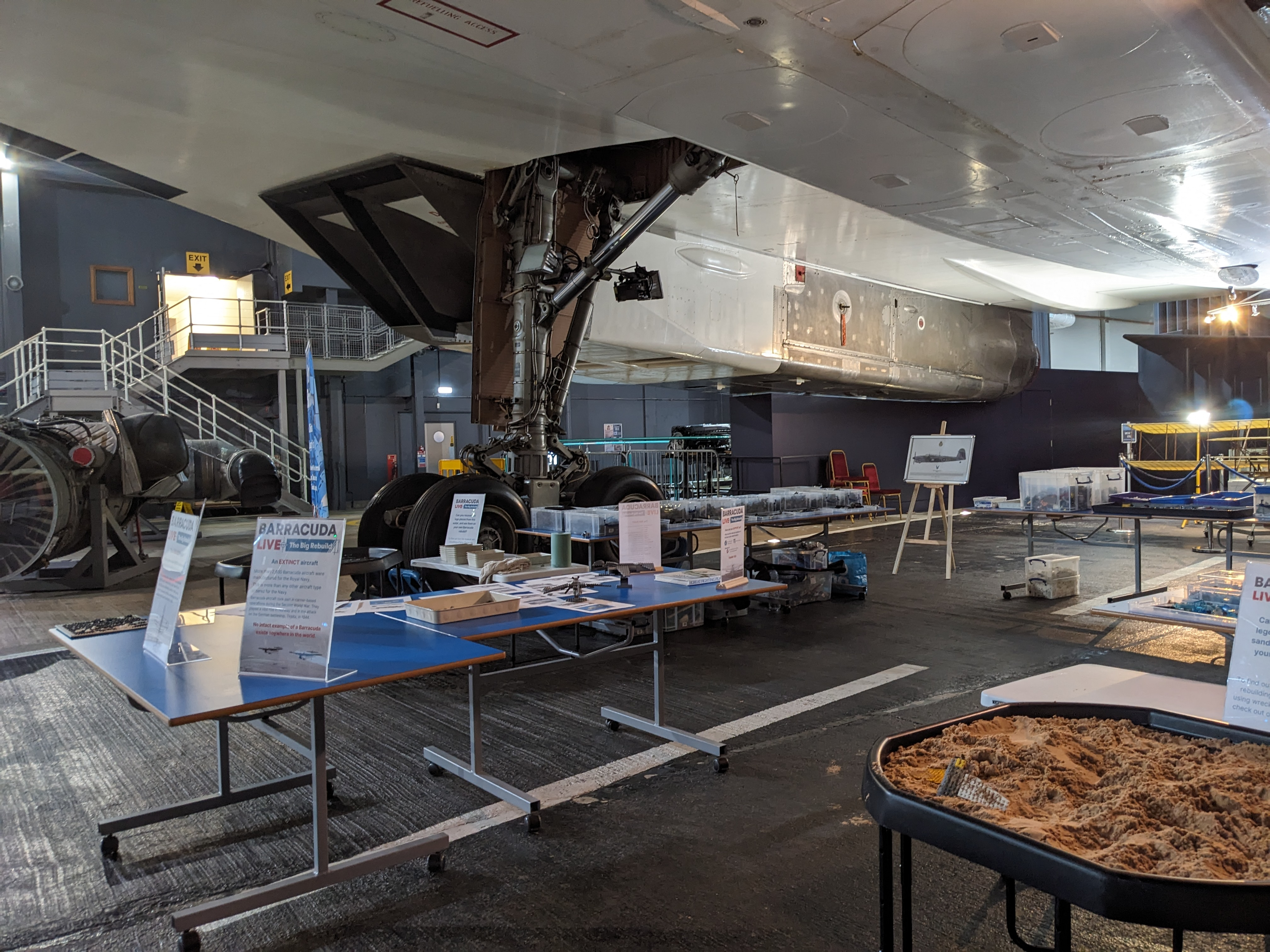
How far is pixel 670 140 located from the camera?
680 cm

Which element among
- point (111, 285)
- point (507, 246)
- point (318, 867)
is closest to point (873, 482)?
point (507, 246)

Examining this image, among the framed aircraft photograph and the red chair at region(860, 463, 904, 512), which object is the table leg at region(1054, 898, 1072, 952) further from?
the red chair at region(860, 463, 904, 512)

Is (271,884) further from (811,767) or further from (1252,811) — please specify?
(1252,811)

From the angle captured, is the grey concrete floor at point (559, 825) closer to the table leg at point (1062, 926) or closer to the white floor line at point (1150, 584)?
the white floor line at point (1150, 584)

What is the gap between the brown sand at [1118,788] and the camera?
4.31 ft

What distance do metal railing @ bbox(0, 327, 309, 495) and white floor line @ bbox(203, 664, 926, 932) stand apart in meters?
11.5

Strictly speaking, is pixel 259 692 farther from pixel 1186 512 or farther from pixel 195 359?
pixel 195 359

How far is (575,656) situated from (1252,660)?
2633 millimetres

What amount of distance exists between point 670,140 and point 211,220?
17.2 m

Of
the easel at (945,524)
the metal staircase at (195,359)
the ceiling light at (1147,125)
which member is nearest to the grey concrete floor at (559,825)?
the easel at (945,524)

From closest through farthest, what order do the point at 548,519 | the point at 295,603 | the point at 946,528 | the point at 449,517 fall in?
the point at 295,603, the point at 449,517, the point at 548,519, the point at 946,528

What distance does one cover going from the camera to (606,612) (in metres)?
3.38

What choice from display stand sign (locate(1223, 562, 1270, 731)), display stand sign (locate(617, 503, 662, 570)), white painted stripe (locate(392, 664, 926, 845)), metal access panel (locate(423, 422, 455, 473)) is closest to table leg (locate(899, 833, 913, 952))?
display stand sign (locate(1223, 562, 1270, 731))

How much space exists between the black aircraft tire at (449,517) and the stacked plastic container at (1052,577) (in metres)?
4.43
